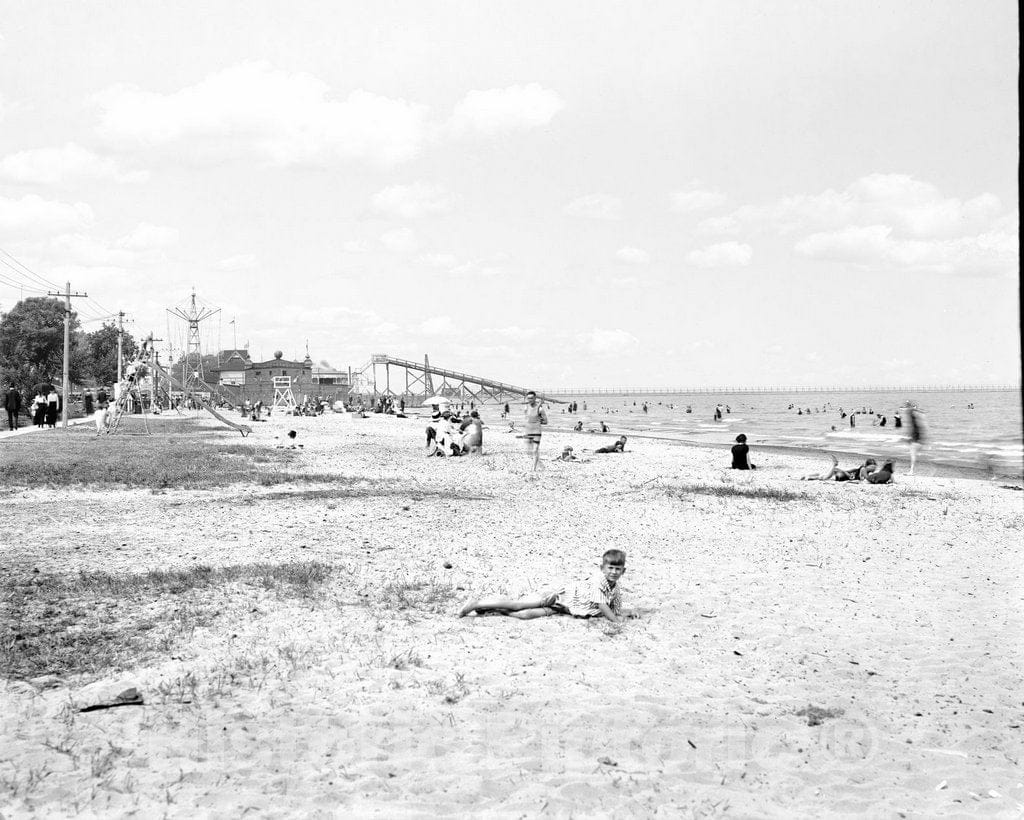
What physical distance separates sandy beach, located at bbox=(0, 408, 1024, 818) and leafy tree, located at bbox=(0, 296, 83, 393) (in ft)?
179

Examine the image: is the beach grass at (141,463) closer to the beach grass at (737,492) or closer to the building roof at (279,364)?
the beach grass at (737,492)

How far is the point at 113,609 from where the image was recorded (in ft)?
22.0

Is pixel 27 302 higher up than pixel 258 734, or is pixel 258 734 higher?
pixel 27 302

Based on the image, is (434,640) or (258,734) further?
(434,640)

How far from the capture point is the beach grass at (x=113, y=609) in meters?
5.54

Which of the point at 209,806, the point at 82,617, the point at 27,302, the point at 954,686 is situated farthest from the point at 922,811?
the point at 27,302

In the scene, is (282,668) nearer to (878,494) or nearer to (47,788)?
(47,788)

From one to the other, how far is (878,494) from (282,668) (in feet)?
41.4

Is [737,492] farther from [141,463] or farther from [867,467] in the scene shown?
[141,463]

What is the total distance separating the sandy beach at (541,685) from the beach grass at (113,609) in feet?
0.68

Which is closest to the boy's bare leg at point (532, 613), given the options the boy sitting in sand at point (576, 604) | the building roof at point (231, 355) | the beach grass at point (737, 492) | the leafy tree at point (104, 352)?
the boy sitting in sand at point (576, 604)

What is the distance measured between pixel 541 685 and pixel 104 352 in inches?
3255

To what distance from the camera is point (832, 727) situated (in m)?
4.84

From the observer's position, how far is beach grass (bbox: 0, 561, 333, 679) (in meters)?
5.54
